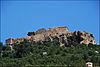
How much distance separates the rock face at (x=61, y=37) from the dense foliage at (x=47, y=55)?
2.98 ft

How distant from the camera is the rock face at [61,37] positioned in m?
54.8

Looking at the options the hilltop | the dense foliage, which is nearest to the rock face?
the hilltop

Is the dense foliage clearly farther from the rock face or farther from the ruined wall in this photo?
the ruined wall

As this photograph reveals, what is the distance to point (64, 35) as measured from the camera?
5609 cm

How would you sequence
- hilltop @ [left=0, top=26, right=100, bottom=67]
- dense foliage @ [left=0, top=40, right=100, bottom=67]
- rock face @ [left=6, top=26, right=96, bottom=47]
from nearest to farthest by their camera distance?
dense foliage @ [left=0, top=40, right=100, bottom=67] < hilltop @ [left=0, top=26, right=100, bottom=67] < rock face @ [left=6, top=26, right=96, bottom=47]

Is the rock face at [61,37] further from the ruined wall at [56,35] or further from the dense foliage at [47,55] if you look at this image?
the dense foliage at [47,55]

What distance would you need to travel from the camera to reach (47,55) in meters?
48.0

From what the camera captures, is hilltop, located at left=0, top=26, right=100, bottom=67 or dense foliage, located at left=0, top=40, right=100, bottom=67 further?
hilltop, located at left=0, top=26, right=100, bottom=67

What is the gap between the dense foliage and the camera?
4338cm

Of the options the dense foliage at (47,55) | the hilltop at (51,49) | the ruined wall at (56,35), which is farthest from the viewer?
the ruined wall at (56,35)

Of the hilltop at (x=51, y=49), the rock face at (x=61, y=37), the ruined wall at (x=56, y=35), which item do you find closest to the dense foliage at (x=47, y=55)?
the hilltop at (x=51, y=49)

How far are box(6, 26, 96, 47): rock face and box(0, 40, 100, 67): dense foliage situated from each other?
908 mm

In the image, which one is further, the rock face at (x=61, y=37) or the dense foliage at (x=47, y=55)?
the rock face at (x=61, y=37)

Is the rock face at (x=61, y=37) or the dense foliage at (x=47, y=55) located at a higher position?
the rock face at (x=61, y=37)
